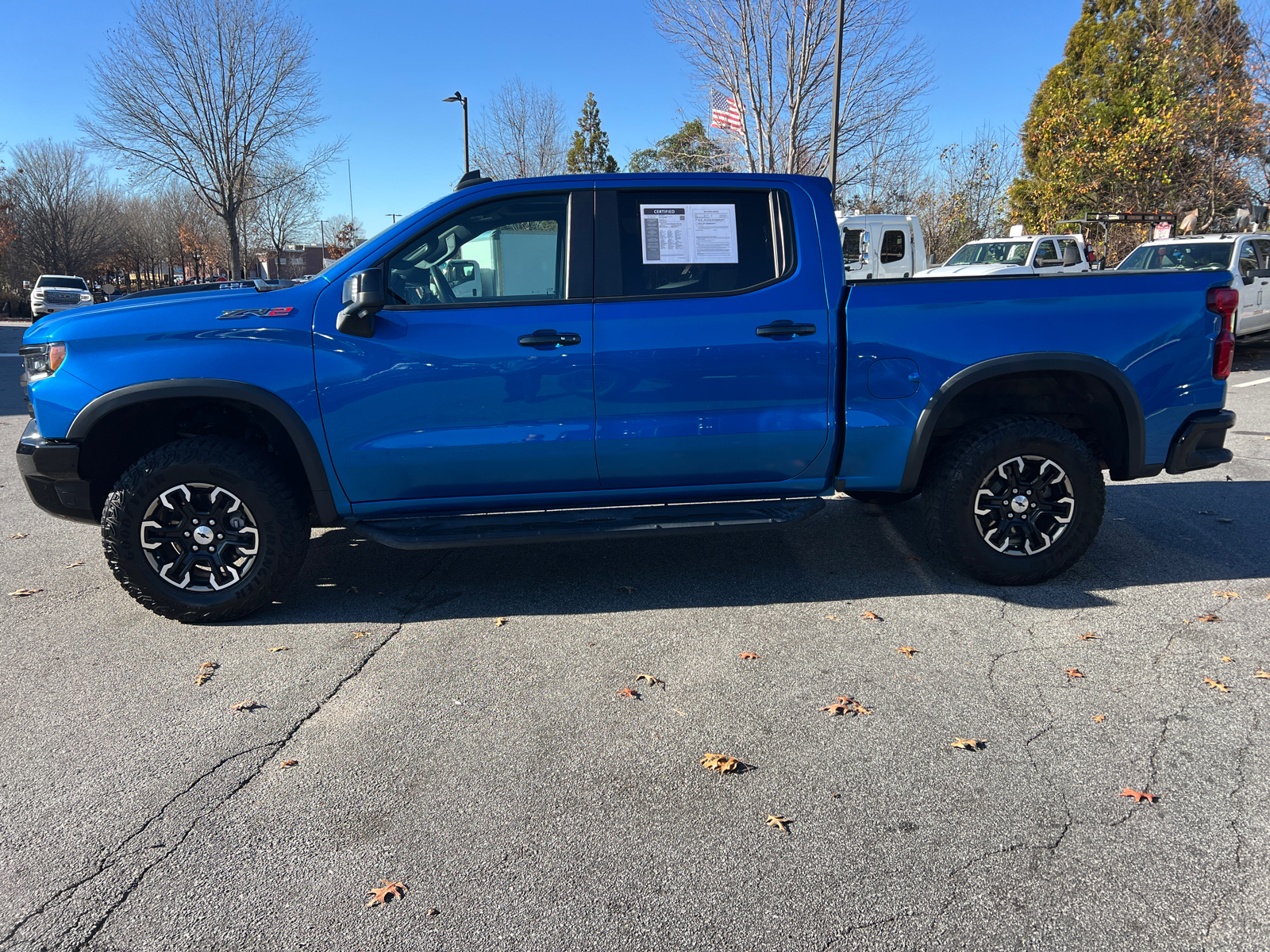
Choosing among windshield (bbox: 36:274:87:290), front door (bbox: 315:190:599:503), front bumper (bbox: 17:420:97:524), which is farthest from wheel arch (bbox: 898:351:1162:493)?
windshield (bbox: 36:274:87:290)

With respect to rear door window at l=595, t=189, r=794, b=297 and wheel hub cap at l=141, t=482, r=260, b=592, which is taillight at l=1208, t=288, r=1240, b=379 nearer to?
rear door window at l=595, t=189, r=794, b=297

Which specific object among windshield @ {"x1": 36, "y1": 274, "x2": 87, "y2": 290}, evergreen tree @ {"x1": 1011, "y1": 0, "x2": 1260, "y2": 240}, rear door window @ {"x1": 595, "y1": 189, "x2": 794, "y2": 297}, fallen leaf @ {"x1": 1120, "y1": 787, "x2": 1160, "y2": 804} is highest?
evergreen tree @ {"x1": 1011, "y1": 0, "x2": 1260, "y2": 240}

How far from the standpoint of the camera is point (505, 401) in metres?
4.07

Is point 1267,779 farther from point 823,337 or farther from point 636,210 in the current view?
point 636,210

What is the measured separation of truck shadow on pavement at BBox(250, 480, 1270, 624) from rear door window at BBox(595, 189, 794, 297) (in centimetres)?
140

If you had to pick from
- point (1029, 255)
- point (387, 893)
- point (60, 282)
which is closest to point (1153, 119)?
point (1029, 255)

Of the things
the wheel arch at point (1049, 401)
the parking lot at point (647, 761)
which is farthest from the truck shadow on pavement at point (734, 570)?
the wheel arch at point (1049, 401)

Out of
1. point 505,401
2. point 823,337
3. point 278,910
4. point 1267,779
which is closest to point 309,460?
point 505,401

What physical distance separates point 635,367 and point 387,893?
248 cm

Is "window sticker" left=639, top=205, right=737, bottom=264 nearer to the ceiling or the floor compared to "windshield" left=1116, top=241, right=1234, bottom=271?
nearer to the floor

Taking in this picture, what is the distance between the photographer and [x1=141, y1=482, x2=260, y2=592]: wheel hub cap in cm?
406

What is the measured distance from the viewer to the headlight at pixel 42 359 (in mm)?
3979

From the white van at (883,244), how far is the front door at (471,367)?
552 inches

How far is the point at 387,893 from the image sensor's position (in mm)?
2346
